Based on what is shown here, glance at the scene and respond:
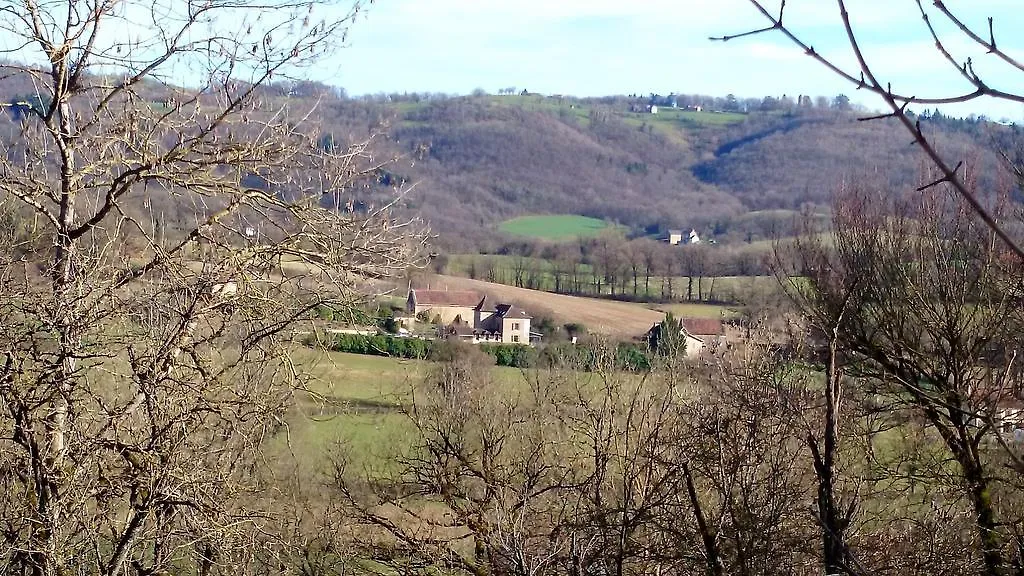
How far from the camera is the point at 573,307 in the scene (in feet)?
121

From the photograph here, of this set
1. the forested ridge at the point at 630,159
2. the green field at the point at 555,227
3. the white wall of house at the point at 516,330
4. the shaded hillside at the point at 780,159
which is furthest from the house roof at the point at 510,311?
the shaded hillside at the point at 780,159

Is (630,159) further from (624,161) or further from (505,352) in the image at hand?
(505,352)

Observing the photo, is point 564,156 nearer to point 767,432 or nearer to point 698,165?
point 698,165

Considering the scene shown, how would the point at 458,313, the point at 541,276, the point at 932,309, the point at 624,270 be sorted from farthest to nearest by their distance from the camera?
the point at 541,276, the point at 624,270, the point at 458,313, the point at 932,309

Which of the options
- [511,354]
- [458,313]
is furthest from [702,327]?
[458,313]

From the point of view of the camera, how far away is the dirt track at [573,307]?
31.3 m

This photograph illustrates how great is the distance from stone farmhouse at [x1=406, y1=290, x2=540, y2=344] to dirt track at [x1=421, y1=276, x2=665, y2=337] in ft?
2.10

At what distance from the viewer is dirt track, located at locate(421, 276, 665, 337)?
103ft

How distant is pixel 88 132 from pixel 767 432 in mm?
6439

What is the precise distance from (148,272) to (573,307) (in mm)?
31786

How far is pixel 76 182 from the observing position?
196 inches

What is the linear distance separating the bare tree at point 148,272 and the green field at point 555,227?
5340cm

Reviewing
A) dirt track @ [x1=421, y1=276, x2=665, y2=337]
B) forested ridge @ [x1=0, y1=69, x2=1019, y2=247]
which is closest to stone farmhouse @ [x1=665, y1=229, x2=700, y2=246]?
forested ridge @ [x1=0, y1=69, x2=1019, y2=247]

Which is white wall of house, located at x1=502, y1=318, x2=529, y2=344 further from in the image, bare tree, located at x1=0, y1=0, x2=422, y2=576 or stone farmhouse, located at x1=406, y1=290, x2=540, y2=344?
bare tree, located at x1=0, y1=0, x2=422, y2=576
